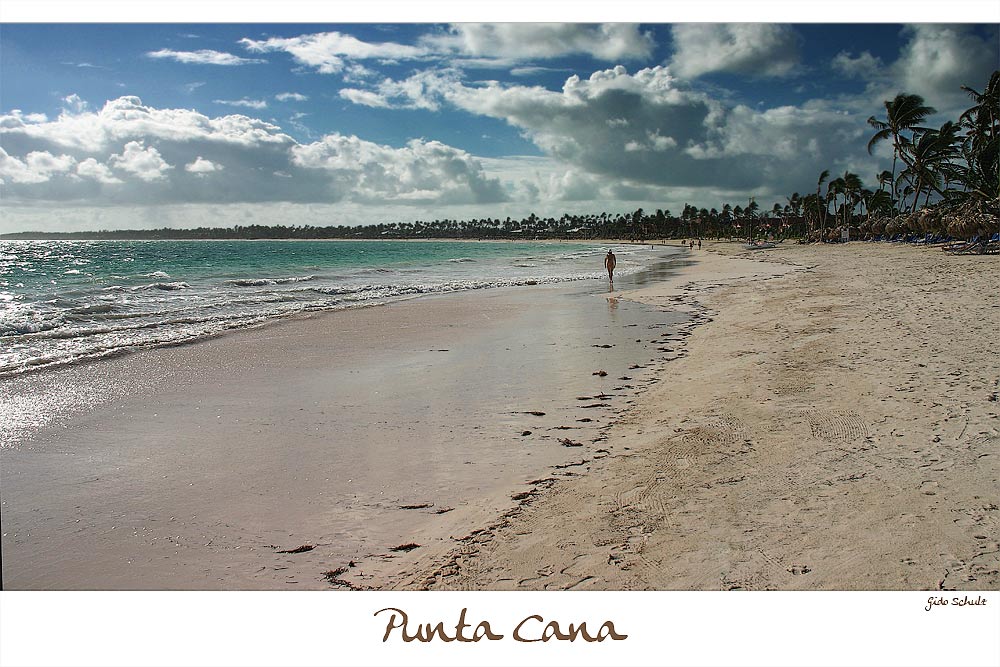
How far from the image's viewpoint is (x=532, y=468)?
5.28 meters

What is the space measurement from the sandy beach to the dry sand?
0.06 ft

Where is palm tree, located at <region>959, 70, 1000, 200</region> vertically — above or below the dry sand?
above

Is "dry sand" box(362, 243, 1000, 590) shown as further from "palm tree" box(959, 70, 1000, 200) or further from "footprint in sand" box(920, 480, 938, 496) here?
"palm tree" box(959, 70, 1000, 200)

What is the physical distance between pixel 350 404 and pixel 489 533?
399 centimetres

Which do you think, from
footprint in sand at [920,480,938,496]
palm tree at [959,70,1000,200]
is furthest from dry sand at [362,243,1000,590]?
palm tree at [959,70,1000,200]

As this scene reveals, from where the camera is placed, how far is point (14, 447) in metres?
6.15

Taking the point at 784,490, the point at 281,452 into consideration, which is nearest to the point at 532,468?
the point at 784,490

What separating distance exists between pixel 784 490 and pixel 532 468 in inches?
78.6

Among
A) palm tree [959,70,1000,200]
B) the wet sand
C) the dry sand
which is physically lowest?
the wet sand

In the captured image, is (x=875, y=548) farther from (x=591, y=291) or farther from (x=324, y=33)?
(x=591, y=291)

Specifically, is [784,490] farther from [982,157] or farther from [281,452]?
[982,157]

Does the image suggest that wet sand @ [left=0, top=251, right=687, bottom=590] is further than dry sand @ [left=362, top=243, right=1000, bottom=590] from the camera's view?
Yes

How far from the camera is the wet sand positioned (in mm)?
4000
